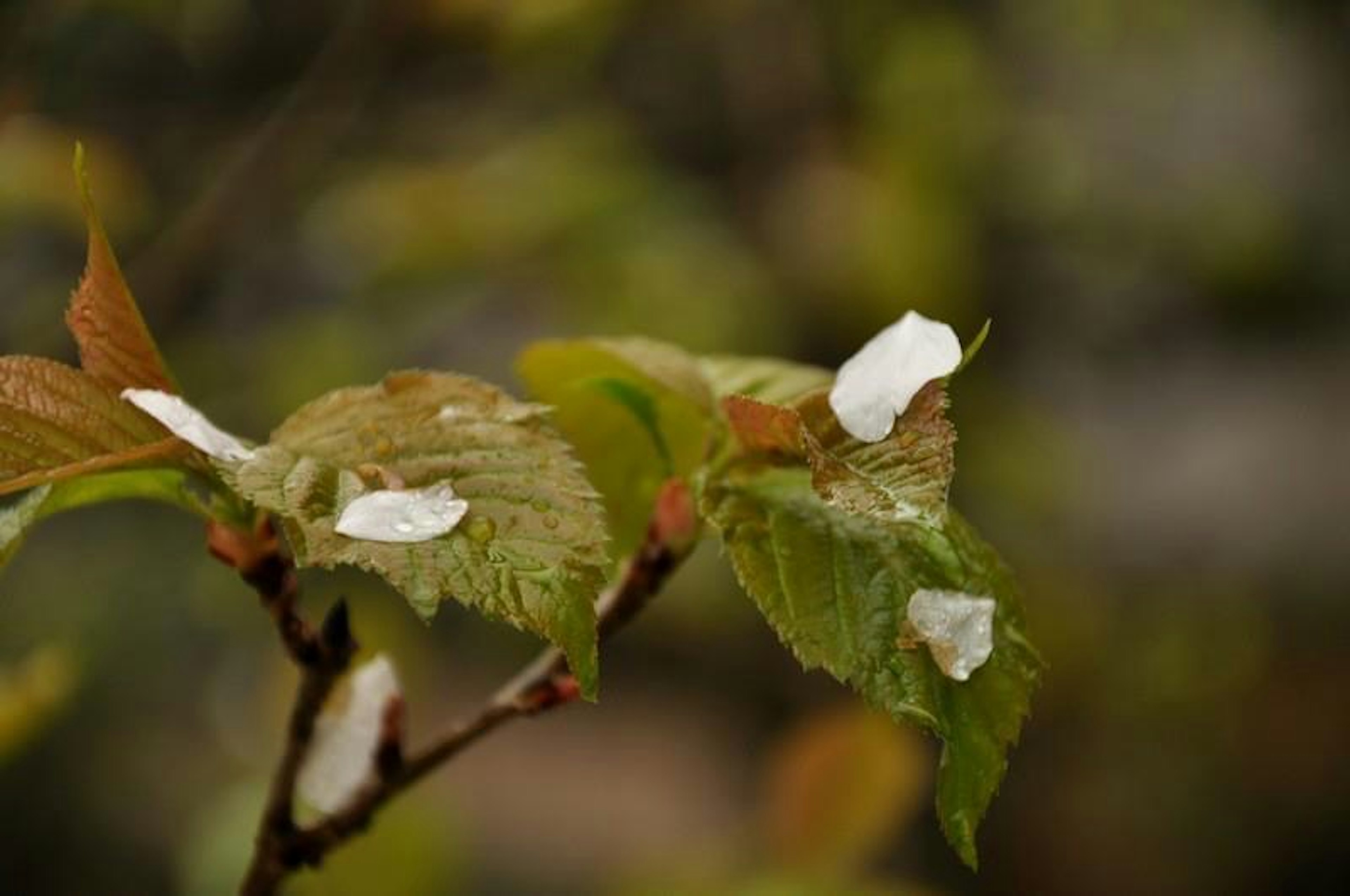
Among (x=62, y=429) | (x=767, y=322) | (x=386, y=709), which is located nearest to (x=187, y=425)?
(x=62, y=429)

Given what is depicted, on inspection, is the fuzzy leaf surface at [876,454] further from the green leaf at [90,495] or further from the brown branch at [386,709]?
the green leaf at [90,495]

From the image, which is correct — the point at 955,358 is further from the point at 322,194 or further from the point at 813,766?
the point at 322,194

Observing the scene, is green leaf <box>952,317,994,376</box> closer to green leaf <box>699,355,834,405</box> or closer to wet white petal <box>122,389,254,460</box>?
green leaf <box>699,355,834,405</box>

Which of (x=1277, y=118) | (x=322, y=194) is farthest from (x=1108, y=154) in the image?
(x=322, y=194)

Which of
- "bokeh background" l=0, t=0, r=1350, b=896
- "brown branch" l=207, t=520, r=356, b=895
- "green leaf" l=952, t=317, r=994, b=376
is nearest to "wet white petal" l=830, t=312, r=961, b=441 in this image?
"green leaf" l=952, t=317, r=994, b=376

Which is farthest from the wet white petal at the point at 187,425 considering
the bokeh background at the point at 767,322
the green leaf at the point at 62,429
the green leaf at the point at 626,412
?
the bokeh background at the point at 767,322

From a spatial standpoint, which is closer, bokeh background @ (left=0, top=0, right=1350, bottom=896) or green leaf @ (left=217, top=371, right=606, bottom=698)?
green leaf @ (left=217, top=371, right=606, bottom=698)

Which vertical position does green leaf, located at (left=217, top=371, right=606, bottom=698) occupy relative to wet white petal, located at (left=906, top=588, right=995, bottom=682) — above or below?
above
